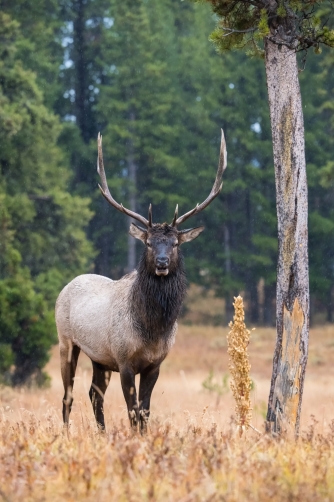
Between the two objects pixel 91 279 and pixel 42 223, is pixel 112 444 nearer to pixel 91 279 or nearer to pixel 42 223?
pixel 91 279

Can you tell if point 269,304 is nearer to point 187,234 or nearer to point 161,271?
point 187,234

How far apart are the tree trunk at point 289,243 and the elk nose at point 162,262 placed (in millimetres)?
1029

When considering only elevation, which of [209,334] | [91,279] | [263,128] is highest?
[263,128]

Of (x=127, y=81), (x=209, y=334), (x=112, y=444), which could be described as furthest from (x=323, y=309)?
(x=112, y=444)

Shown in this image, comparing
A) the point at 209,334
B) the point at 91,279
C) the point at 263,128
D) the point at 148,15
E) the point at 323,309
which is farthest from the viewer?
the point at 323,309

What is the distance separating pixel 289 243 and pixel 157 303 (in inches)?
56.4

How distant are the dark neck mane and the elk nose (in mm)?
354

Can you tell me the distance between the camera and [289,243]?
295 inches

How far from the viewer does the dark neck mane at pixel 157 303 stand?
26.7 feet

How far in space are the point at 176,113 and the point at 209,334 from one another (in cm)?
1062

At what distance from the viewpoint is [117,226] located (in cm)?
3872

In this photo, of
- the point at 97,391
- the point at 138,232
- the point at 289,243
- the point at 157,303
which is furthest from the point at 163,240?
the point at 97,391

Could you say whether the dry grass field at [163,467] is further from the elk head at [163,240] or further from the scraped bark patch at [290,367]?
the elk head at [163,240]

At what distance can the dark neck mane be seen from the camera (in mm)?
8125
